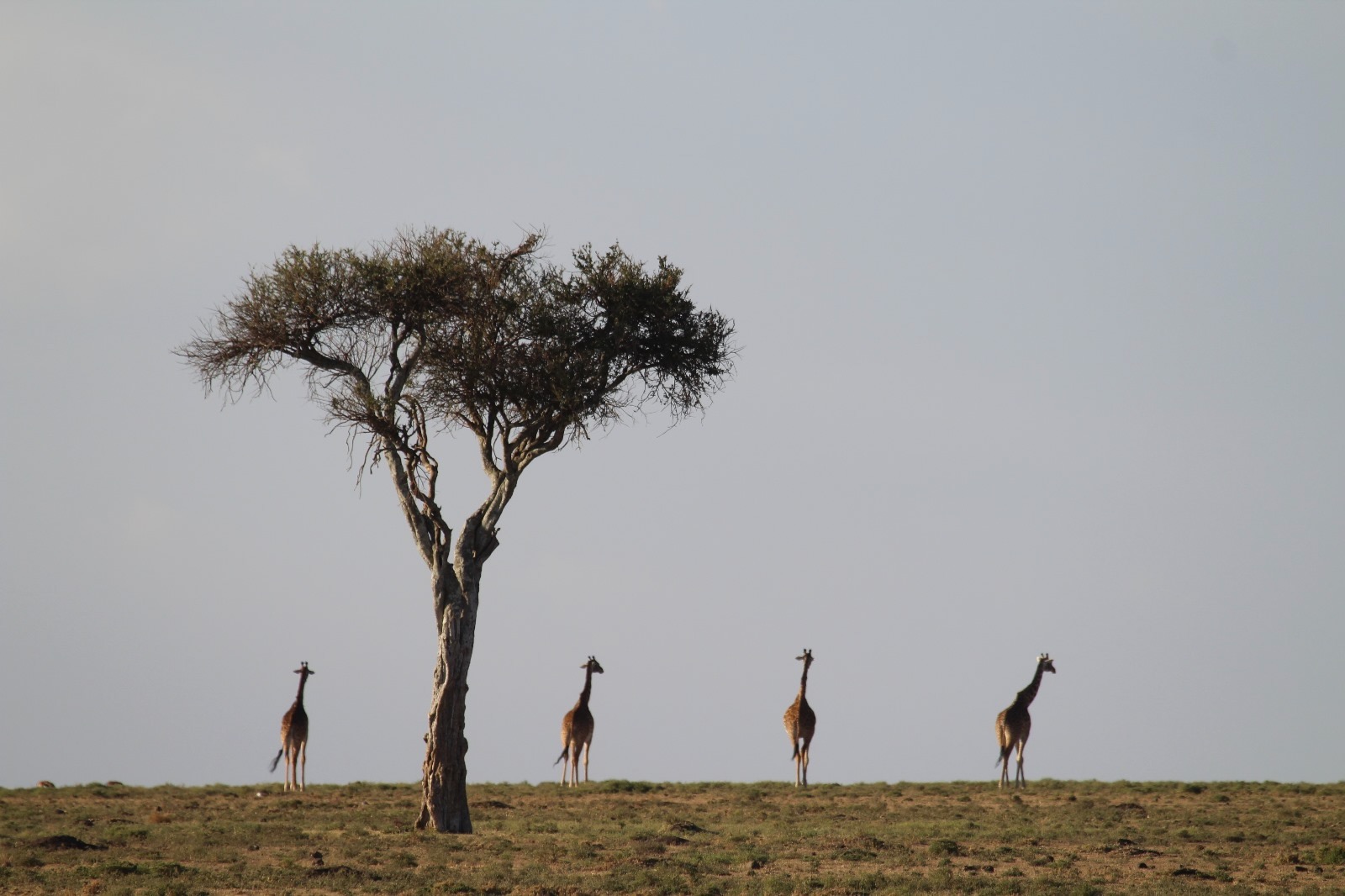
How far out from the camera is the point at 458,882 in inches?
816

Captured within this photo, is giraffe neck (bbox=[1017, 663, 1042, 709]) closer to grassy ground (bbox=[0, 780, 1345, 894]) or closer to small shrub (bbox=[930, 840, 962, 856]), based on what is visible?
grassy ground (bbox=[0, 780, 1345, 894])

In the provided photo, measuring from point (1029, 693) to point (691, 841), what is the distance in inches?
544

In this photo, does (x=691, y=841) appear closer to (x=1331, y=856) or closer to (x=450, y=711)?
(x=450, y=711)

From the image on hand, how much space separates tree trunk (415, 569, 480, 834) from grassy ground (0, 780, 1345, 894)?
703mm

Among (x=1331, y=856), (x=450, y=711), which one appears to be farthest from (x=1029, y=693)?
(x=450, y=711)

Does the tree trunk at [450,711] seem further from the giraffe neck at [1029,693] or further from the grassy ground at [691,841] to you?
the giraffe neck at [1029,693]

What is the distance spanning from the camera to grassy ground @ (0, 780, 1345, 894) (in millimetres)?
20922

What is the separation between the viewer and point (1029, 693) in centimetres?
3594

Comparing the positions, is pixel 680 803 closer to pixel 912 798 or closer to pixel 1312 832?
pixel 912 798

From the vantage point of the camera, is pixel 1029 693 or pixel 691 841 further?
pixel 1029 693

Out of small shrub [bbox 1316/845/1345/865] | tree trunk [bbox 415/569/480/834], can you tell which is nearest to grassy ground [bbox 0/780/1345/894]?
small shrub [bbox 1316/845/1345/865]

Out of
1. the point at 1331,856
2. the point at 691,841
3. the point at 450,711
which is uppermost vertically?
the point at 450,711

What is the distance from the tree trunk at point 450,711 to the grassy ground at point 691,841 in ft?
2.31

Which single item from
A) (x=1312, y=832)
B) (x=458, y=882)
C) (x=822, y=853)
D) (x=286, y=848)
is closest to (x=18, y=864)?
(x=286, y=848)
